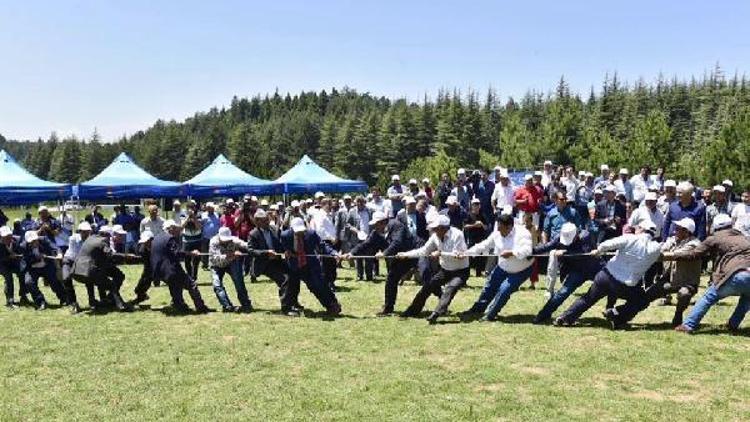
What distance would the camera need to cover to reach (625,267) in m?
9.80

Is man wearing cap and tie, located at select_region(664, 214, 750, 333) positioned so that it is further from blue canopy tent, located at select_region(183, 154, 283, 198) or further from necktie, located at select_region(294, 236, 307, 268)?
blue canopy tent, located at select_region(183, 154, 283, 198)

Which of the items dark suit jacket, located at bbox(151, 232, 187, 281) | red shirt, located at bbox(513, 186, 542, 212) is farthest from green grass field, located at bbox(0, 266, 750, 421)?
red shirt, located at bbox(513, 186, 542, 212)

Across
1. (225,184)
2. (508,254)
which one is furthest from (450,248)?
(225,184)

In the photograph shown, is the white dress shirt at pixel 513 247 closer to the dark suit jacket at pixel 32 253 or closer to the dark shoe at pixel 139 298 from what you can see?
the dark shoe at pixel 139 298

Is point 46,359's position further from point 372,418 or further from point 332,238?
point 332,238

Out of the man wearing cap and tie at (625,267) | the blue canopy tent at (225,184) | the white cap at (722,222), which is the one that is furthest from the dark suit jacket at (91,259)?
the blue canopy tent at (225,184)

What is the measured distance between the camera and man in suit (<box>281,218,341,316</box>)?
1138cm

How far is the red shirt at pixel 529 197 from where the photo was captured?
47.2ft

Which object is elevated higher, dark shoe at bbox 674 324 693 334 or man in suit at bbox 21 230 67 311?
man in suit at bbox 21 230 67 311

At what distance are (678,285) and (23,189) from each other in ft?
67.0

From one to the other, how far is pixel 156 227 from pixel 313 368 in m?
8.48

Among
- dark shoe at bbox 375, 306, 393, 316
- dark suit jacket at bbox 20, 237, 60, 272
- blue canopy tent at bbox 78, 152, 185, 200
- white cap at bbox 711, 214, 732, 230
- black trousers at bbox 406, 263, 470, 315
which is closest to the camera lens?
white cap at bbox 711, 214, 732, 230

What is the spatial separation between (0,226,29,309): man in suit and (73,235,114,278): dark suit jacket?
1.79m

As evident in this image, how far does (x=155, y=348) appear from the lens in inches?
371
